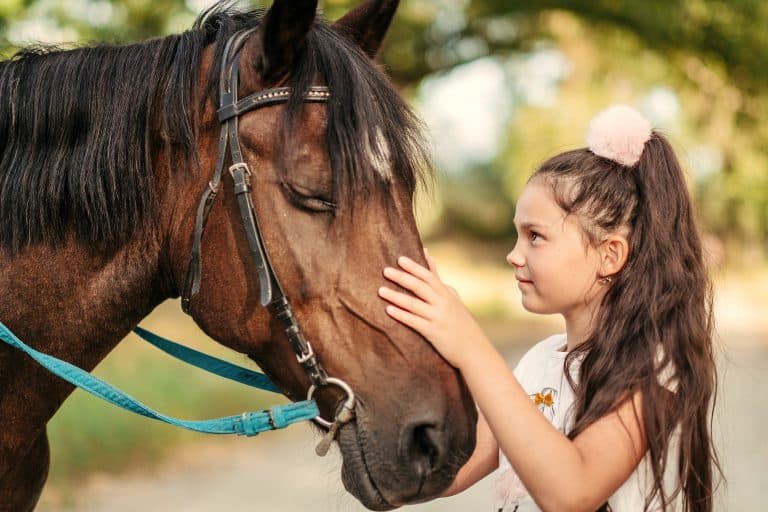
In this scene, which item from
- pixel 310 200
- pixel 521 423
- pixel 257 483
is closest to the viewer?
pixel 521 423

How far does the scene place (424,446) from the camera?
179 cm

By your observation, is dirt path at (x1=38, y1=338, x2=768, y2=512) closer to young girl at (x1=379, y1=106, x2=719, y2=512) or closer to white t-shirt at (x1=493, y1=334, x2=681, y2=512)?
white t-shirt at (x1=493, y1=334, x2=681, y2=512)

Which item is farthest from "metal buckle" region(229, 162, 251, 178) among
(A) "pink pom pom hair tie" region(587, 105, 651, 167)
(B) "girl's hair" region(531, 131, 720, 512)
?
(A) "pink pom pom hair tie" region(587, 105, 651, 167)

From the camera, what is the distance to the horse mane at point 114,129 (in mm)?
1948

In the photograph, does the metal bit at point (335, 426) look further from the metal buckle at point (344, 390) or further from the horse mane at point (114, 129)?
the horse mane at point (114, 129)

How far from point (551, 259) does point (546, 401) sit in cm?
38

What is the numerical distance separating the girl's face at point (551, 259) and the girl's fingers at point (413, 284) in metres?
0.35

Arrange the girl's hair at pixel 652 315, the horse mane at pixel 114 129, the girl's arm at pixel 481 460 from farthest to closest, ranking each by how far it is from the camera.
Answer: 1. the girl's arm at pixel 481 460
2. the horse mane at pixel 114 129
3. the girl's hair at pixel 652 315

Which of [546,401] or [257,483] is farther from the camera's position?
[257,483]

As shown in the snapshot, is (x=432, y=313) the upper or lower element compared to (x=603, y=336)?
lower

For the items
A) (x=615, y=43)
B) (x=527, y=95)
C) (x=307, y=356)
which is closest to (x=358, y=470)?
(x=307, y=356)

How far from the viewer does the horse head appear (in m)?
1.78

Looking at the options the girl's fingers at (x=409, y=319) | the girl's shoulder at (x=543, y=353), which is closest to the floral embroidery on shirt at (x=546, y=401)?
the girl's shoulder at (x=543, y=353)

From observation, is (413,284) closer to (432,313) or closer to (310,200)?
(432,313)
